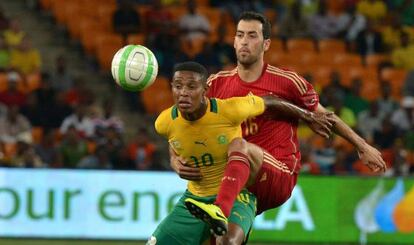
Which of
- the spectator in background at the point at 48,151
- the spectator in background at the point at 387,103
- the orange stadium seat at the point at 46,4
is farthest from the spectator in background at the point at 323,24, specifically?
the spectator in background at the point at 48,151

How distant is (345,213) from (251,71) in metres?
6.86

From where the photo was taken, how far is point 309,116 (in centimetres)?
904

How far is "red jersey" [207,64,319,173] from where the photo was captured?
9.08 m

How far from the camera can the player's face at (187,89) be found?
8281 mm

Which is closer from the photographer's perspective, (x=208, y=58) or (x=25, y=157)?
(x=25, y=157)

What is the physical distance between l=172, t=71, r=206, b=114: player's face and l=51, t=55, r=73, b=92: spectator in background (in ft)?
31.6

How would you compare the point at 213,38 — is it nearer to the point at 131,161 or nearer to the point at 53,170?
the point at 131,161

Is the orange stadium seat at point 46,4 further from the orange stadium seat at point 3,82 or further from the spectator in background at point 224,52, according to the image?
the spectator in background at point 224,52

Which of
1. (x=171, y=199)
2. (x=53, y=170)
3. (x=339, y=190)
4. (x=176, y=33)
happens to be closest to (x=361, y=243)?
(x=339, y=190)

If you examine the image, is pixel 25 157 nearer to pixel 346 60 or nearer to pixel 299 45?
pixel 299 45

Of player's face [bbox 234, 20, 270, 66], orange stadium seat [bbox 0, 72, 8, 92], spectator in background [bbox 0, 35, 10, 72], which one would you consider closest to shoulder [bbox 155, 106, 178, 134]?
Answer: player's face [bbox 234, 20, 270, 66]

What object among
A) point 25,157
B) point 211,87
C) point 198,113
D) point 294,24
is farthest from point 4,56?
point 198,113

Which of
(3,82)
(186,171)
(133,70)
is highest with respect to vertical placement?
(133,70)

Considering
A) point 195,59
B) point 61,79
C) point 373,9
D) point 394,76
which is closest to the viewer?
point 61,79
